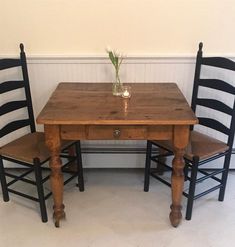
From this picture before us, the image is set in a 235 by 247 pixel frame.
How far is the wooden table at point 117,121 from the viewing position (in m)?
1.79

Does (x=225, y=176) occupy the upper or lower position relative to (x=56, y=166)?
lower

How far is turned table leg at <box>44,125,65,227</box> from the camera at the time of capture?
6.04 ft

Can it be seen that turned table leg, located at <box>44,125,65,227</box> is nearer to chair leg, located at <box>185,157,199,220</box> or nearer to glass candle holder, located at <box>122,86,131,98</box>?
glass candle holder, located at <box>122,86,131,98</box>

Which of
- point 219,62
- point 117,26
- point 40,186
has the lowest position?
point 40,186

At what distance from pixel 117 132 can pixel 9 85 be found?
3.04 feet

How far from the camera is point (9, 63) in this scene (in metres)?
2.24

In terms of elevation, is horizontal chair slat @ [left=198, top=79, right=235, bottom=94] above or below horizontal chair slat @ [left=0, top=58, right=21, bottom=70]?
below

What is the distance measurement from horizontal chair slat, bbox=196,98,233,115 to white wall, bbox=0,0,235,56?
394 millimetres

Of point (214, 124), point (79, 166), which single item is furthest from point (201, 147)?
point (79, 166)

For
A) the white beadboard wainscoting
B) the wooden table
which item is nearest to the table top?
the wooden table

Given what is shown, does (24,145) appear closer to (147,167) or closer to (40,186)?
(40,186)

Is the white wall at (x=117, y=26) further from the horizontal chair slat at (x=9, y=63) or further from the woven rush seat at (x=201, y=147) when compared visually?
the woven rush seat at (x=201, y=147)

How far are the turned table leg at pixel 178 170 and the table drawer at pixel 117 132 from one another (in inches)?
7.7

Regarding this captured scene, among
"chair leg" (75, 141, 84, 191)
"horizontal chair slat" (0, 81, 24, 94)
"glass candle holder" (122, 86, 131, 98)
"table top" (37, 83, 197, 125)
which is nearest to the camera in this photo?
"table top" (37, 83, 197, 125)
